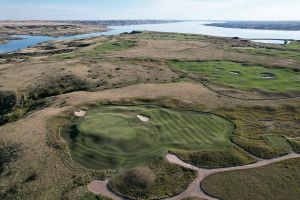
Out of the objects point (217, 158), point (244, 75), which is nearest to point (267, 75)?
point (244, 75)

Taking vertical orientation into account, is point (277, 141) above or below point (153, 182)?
above

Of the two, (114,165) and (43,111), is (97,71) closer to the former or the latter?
(43,111)

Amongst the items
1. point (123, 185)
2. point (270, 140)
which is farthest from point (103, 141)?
point (270, 140)

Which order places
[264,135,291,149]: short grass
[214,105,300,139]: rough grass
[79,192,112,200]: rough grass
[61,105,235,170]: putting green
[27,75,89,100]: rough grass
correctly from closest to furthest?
[79,192,112,200]: rough grass, [61,105,235,170]: putting green, [264,135,291,149]: short grass, [214,105,300,139]: rough grass, [27,75,89,100]: rough grass

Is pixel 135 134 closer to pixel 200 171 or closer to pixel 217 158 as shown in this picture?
pixel 200 171

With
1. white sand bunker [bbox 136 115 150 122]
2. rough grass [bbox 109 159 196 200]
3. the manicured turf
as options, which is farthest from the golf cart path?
the manicured turf

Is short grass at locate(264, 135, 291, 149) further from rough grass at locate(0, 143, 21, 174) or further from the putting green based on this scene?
rough grass at locate(0, 143, 21, 174)

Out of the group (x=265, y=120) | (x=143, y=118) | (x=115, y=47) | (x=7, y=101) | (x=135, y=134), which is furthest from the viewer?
(x=115, y=47)
